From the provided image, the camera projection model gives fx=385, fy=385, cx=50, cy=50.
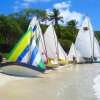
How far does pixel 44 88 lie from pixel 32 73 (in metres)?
7.71

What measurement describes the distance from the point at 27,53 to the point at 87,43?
31.8 m

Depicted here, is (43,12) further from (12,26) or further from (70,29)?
(12,26)

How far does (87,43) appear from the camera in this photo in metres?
62.2

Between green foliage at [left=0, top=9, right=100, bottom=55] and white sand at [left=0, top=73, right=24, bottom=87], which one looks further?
green foliage at [left=0, top=9, right=100, bottom=55]

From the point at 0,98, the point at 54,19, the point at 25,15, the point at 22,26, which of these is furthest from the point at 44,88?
the point at 54,19

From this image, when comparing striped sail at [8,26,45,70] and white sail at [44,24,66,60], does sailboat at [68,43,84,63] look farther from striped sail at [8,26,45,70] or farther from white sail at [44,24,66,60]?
striped sail at [8,26,45,70]

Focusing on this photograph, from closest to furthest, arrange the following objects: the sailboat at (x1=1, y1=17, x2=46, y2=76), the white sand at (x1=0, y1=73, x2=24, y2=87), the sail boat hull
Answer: the white sand at (x1=0, y1=73, x2=24, y2=87) < the sail boat hull < the sailboat at (x1=1, y1=17, x2=46, y2=76)

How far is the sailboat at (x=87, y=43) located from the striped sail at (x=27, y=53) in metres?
29.6

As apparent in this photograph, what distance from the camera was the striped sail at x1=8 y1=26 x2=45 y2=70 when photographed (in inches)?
1219

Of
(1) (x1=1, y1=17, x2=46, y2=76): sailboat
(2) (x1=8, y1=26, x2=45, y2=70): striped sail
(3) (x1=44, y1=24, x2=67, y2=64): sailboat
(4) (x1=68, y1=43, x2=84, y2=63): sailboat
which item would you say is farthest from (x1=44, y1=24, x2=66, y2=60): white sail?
(2) (x1=8, y1=26, x2=45, y2=70): striped sail

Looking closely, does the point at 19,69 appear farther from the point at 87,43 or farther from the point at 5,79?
the point at 87,43

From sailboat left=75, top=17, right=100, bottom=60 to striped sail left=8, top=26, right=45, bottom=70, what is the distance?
97.0ft

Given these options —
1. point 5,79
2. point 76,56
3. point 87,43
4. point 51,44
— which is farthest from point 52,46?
point 5,79

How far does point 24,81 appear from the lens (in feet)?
85.8
